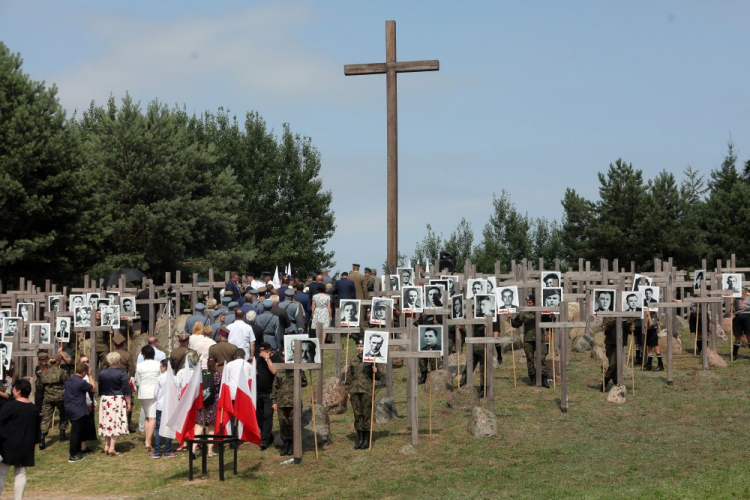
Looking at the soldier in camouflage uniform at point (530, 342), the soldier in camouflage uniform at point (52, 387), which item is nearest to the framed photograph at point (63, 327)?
the soldier in camouflage uniform at point (52, 387)

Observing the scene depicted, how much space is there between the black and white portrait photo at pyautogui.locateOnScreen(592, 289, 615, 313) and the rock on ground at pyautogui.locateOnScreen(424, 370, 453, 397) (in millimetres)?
3884

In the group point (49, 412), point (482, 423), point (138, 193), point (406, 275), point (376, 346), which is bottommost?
point (49, 412)

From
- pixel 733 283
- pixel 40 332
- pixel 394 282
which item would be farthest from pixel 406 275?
pixel 40 332

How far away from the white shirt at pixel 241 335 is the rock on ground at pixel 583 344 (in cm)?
1229

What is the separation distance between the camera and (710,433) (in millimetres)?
20656

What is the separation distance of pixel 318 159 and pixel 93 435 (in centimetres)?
5849

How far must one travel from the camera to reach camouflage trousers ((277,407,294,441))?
66.9 ft

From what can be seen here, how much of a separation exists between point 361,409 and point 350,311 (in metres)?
4.97

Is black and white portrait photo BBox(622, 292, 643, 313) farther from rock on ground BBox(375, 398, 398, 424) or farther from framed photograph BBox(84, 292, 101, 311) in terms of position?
framed photograph BBox(84, 292, 101, 311)

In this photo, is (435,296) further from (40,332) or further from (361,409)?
(40,332)

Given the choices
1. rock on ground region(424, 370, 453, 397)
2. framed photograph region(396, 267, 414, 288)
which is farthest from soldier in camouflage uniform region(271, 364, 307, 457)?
framed photograph region(396, 267, 414, 288)

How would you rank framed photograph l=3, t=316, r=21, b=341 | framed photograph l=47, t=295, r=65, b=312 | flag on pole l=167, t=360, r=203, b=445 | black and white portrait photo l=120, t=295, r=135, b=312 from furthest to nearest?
1. framed photograph l=47, t=295, r=65, b=312
2. black and white portrait photo l=120, t=295, r=135, b=312
3. framed photograph l=3, t=316, r=21, b=341
4. flag on pole l=167, t=360, r=203, b=445

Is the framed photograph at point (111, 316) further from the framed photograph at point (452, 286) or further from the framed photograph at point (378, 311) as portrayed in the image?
the framed photograph at point (452, 286)

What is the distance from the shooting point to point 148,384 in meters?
22.0
